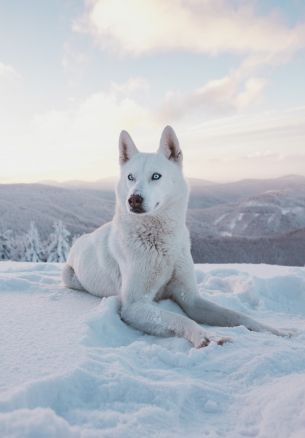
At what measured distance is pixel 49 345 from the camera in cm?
278

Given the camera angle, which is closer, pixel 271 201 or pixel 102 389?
pixel 102 389

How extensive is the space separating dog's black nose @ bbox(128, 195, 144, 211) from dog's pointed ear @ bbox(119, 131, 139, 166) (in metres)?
1.17

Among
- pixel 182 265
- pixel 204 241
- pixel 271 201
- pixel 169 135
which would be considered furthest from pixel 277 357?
pixel 271 201

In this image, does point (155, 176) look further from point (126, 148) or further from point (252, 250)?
point (252, 250)

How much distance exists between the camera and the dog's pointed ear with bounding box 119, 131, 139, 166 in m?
4.96

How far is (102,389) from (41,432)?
566 millimetres

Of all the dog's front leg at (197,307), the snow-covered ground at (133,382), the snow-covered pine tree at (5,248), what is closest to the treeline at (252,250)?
the snow-covered pine tree at (5,248)

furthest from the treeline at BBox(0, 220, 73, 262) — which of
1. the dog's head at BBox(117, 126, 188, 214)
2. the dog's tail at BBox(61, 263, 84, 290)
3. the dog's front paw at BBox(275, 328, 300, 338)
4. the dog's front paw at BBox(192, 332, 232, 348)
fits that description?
the dog's front paw at BBox(192, 332, 232, 348)

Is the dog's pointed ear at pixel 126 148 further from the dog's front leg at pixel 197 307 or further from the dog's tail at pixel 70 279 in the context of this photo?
the dog's tail at pixel 70 279

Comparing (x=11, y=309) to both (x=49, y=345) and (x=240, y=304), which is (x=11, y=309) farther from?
(x=240, y=304)

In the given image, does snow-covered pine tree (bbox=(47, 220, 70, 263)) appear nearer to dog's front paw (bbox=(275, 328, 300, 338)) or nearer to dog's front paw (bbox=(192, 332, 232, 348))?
dog's front paw (bbox=(275, 328, 300, 338))

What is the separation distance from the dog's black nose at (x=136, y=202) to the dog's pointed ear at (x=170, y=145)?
1.12 m

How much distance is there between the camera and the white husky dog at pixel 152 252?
12.8 feet

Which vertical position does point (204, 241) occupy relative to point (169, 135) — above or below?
below
